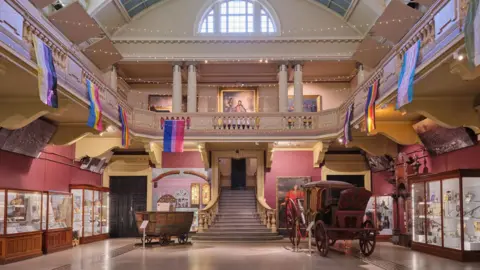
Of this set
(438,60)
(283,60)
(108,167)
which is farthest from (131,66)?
(438,60)

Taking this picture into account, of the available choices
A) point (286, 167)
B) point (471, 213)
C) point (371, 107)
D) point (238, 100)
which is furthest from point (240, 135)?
point (471, 213)

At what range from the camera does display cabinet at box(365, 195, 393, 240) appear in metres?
21.2

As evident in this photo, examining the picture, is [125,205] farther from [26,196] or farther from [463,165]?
[463,165]

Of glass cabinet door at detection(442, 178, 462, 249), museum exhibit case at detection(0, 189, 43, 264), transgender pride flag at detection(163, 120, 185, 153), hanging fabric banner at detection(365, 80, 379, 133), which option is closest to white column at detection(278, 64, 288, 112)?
transgender pride flag at detection(163, 120, 185, 153)

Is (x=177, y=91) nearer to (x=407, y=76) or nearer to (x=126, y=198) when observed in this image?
(x=126, y=198)

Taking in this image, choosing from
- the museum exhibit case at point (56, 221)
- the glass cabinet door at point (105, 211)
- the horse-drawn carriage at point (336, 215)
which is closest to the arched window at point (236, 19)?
the glass cabinet door at point (105, 211)

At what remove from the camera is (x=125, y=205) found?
2445 centimetres

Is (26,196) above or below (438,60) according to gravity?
below

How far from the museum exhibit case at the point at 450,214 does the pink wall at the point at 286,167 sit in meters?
8.71

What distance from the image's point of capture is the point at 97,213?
2170 centimetres

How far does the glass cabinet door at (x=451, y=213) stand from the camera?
13.7 metres

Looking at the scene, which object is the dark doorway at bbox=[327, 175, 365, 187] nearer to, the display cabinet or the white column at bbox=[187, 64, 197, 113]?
the display cabinet

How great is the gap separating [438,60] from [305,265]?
19.2 ft

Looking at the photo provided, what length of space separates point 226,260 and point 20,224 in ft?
19.1
